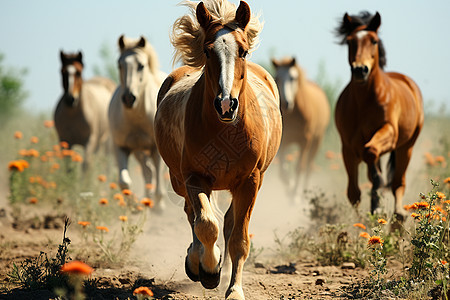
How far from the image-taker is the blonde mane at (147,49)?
9641mm

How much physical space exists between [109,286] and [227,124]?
1748 mm

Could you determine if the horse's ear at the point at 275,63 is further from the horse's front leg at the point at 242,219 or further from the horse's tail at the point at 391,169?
the horse's front leg at the point at 242,219

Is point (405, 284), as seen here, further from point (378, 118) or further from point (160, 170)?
point (160, 170)

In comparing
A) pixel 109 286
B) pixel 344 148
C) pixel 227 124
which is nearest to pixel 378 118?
pixel 344 148

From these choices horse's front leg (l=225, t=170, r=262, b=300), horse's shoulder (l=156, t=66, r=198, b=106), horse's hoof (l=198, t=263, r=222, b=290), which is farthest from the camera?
horse's shoulder (l=156, t=66, r=198, b=106)

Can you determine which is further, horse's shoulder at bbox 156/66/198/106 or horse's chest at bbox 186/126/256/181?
horse's shoulder at bbox 156/66/198/106

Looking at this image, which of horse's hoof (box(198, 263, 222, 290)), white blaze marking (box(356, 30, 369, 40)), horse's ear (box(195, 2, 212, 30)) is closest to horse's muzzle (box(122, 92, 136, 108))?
white blaze marking (box(356, 30, 369, 40))

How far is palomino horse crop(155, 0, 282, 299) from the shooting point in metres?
4.18

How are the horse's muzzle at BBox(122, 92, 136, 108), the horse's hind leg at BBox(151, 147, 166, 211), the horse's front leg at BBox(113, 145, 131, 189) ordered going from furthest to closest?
the horse's hind leg at BBox(151, 147, 166, 211) → the horse's muzzle at BBox(122, 92, 136, 108) → the horse's front leg at BBox(113, 145, 131, 189)

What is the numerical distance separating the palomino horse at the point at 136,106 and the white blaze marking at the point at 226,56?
4944 mm

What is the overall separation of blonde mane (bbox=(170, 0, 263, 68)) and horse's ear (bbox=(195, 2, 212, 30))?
0.20ft

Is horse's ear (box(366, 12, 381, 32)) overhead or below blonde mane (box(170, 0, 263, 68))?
overhead

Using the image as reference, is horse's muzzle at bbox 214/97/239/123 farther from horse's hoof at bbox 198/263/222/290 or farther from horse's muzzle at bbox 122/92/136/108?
horse's muzzle at bbox 122/92/136/108

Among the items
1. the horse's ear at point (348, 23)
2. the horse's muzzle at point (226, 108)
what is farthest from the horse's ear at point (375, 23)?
the horse's muzzle at point (226, 108)
